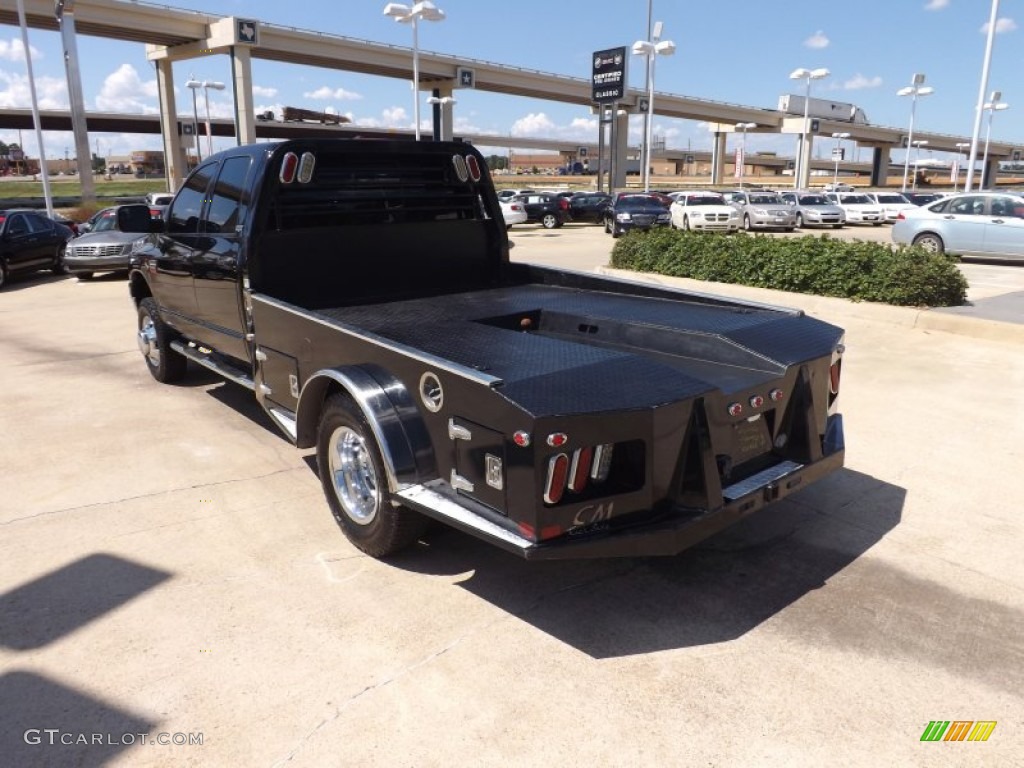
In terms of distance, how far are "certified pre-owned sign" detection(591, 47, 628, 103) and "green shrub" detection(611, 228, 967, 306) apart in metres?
43.4

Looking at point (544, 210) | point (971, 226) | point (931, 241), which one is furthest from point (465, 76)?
point (971, 226)

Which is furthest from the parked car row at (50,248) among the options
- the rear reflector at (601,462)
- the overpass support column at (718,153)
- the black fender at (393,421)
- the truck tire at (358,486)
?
the overpass support column at (718,153)

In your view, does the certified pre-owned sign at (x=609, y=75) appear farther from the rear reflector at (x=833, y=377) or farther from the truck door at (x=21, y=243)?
the rear reflector at (x=833, y=377)

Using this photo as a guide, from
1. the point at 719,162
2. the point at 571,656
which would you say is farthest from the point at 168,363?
the point at 719,162

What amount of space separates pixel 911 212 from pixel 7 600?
60.0 ft

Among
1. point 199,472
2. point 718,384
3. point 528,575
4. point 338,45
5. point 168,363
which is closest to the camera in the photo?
point 718,384

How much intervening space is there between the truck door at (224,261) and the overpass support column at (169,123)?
47140 millimetres

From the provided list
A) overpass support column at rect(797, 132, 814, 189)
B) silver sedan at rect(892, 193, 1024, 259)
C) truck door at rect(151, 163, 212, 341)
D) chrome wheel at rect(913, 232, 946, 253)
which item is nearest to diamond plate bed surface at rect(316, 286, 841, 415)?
truck door at rect(151, 163, 212, 341)

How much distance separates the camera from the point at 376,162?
5590 mm

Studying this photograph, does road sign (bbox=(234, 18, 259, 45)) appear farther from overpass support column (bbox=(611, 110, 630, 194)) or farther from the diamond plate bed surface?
the diamond plate bed surface

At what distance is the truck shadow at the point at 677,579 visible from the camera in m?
3.50

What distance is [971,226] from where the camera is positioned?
1641cm

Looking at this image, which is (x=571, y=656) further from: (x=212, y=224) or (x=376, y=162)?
(x=212, y=224)

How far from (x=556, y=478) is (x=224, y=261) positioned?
3.40 meters
